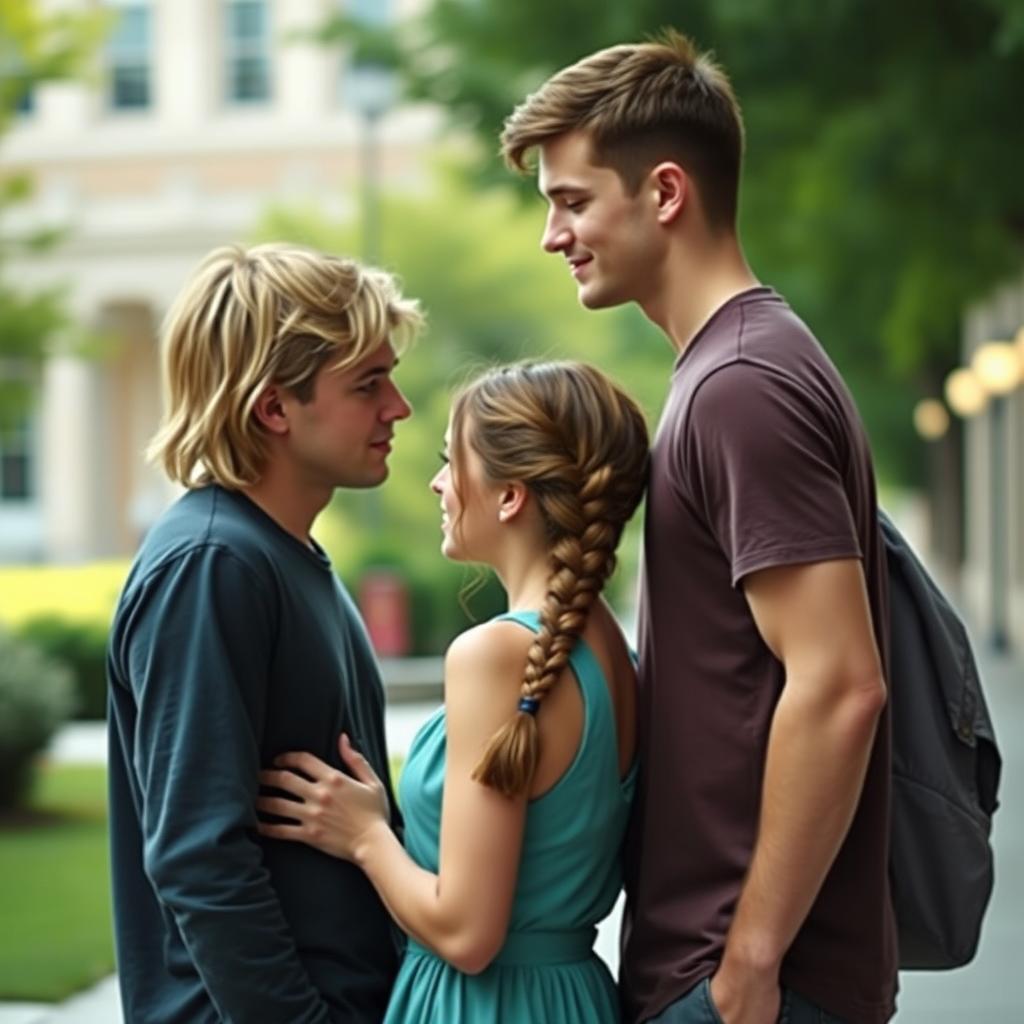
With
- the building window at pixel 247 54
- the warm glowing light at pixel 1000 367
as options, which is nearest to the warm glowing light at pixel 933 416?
the warm glowing light at pixel 1000 367

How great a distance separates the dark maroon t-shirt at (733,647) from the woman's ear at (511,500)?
7.1 inches

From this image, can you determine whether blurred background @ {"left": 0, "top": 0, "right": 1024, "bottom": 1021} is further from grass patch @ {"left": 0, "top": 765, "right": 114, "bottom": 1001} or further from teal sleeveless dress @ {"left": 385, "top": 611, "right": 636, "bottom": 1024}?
teal sleeveless dress @ {"left": 385, "top": 611, "right": 636, "bottom": 1024}

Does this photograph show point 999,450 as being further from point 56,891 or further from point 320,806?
point 320,806

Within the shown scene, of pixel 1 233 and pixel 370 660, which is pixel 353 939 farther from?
pixel 1 233

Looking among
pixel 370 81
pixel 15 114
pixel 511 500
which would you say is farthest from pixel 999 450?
pixel 511 500

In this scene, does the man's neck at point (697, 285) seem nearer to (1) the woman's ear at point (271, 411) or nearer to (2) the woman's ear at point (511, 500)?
(2) the woman's ear at point (511, 500)

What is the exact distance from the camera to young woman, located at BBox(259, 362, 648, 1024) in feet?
9.27

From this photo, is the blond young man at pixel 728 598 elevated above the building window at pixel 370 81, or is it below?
below

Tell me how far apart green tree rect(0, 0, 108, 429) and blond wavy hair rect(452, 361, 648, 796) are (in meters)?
16.5

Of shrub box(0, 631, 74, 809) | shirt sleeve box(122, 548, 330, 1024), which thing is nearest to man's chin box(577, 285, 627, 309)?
shirt sleeve box(122, 548, 330, 1024)

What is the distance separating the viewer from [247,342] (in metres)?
3.13

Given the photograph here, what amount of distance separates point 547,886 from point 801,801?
399 millimetres

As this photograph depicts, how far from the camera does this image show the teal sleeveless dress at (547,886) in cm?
289

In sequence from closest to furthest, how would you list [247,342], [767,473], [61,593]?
[767,473] < [247,342] < [61,593]
